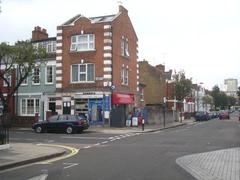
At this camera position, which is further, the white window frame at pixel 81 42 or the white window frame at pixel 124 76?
the white window frame at pixel 124 76

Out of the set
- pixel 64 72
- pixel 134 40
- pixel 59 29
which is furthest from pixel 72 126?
pixel 134 40

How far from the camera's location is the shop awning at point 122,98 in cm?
4159

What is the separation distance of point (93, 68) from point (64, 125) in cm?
990

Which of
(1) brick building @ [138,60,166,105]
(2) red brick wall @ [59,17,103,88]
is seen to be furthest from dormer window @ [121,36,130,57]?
(1) brick building @ [138,60,166,105]

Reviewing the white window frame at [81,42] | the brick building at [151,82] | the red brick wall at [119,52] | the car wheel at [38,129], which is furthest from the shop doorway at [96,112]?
the brick building at [151,82]

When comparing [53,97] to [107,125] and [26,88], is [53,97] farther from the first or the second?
[107,125]

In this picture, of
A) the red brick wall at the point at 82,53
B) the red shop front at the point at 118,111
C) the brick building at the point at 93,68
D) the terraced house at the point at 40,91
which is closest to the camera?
the red shop front at the point at 118,111

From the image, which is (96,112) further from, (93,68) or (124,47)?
(124,47)

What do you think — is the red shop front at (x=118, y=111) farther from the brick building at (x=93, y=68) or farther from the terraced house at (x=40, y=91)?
the terraced house at (x=40, y=91)

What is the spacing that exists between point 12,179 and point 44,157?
16.5ft

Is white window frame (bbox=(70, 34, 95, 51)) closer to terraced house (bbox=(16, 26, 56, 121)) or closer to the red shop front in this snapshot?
terraced house (bbox=(16, 26, 56, 121))

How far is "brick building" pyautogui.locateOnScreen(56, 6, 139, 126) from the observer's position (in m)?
41.4

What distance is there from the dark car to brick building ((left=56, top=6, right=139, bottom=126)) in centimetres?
732

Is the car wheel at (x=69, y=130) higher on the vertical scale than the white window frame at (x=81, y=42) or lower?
lower
